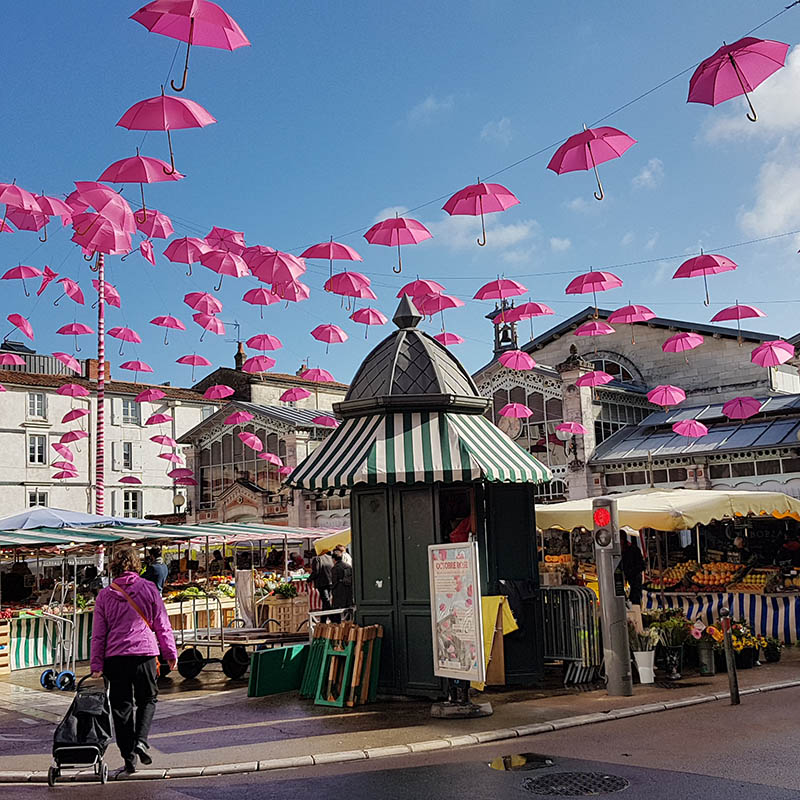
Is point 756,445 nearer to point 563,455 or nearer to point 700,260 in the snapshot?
point 563,455

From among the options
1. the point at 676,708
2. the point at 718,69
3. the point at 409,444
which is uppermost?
the point at 718,69

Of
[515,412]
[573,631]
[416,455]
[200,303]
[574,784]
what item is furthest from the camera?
[515,412]

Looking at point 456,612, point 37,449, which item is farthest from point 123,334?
point 37,449

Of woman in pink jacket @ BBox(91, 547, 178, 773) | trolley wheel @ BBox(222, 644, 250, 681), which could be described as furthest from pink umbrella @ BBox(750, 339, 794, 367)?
woman in pink jacket @ BBox(91, 547, 178, 773)

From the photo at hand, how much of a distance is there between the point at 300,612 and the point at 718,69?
12.2m

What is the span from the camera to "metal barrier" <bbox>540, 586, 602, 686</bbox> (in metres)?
12.3

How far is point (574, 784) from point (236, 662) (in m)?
8.09

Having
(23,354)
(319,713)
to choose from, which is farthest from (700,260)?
(23,354)

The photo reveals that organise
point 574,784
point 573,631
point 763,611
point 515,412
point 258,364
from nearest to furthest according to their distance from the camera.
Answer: point 574,784 → point 573,631 → point 763,611 → point 258,364 → point 515,412

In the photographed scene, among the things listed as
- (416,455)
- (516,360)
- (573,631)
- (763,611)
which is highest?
(516,360)

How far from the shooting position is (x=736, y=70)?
10336 mm

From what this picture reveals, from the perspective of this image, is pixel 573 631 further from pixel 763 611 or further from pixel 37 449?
pixel 37 449

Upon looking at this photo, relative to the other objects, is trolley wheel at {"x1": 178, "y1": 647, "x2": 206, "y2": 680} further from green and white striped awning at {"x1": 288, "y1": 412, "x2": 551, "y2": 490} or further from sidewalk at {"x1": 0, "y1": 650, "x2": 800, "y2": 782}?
green and white striped awning at {"x1": 288, "y1": 412, "x2": 551, "y2": 490}

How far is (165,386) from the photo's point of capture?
58500 mm
